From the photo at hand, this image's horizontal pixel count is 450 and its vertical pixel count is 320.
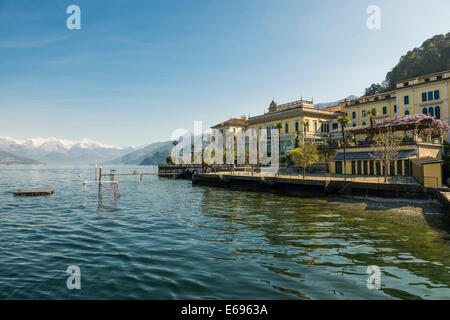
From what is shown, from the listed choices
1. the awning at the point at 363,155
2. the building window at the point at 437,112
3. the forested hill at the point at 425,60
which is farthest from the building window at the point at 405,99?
the forested hill at the point at 425,60

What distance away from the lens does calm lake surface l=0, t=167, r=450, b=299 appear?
9.16 metres

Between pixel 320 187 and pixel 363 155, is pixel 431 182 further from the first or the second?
pixel 363 155

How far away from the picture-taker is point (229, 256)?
12.6 m

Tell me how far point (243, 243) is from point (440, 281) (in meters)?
8.15

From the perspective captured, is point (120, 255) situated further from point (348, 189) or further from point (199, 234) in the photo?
point (348, 189)

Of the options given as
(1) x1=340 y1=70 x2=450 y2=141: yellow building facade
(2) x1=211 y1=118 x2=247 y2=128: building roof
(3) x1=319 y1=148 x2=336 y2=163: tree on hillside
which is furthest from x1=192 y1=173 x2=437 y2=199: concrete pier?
(2) x1=211 y1=118 x2=247 y2=128: building roof

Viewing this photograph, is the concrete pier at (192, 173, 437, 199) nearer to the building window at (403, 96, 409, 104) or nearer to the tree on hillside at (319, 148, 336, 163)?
the tree on hillside at (319, 148, 336, 163)

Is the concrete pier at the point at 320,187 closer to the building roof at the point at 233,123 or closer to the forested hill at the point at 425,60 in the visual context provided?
the building roof at the point at 233,123

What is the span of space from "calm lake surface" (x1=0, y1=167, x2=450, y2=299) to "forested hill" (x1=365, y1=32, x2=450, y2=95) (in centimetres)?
7162

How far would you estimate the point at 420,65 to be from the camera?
77.7m
